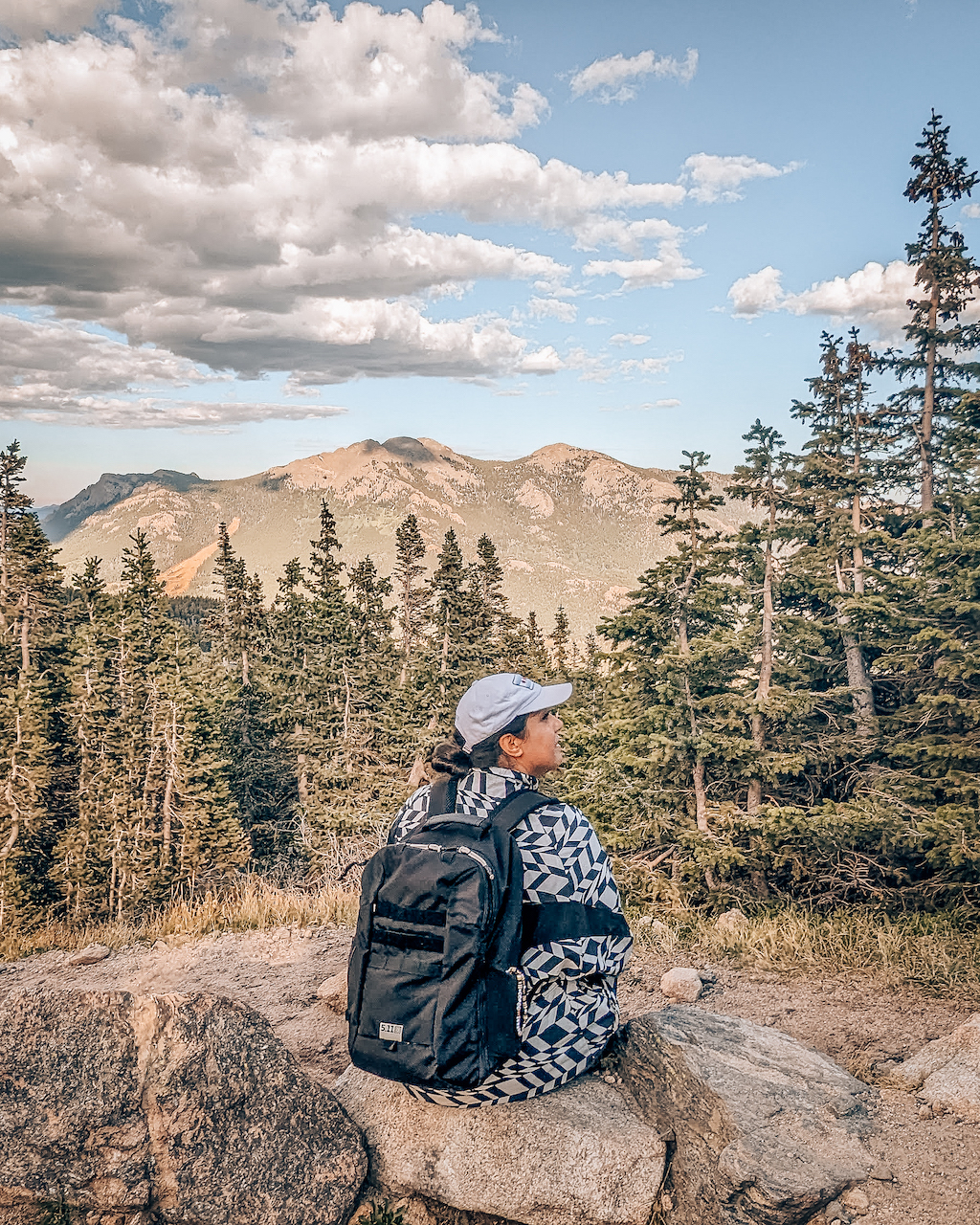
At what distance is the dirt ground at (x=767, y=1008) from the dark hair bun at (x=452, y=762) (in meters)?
2.05

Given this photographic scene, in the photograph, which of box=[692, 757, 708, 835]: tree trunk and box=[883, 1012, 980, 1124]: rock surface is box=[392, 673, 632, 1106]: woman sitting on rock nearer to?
box=[883, 1012, 980, 1124]: rock surface

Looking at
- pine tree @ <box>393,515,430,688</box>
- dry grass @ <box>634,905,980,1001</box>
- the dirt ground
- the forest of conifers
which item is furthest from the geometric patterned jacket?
pine tree @ <box>393,515,430,688</box>

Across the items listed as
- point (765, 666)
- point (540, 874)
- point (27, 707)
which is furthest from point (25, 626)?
point (540, 874)

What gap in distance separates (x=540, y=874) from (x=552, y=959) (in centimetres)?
38

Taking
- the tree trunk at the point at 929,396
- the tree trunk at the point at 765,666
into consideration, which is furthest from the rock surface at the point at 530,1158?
the tree trunk at the point at 929,396

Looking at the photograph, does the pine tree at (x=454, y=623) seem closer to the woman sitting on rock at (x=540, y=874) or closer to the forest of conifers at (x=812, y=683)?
the forest of conifers at (x=812, y=683)

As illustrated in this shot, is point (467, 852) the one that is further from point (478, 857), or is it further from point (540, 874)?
point (540, 874)

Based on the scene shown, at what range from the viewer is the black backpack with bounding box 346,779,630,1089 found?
2787mm

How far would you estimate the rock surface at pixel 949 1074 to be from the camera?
12.7ft

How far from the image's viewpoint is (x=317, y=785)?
37.4 meters

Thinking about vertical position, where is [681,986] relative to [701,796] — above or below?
above

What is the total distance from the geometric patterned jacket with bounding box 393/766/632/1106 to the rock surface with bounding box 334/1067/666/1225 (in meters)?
0.13

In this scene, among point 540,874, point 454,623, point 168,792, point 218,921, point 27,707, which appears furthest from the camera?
point 454,623

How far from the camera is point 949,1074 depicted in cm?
403
